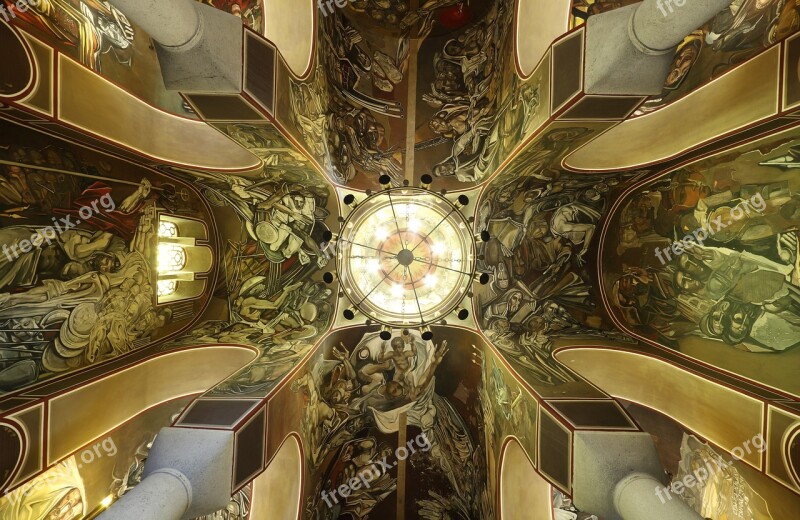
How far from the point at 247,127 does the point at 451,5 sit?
464 cm

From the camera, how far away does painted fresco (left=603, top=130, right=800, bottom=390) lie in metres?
5.38

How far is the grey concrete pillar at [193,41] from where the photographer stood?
433cm

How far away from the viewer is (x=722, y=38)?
18.7 feet

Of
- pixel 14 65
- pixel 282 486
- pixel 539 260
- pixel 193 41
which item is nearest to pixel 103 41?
pixel 14 65

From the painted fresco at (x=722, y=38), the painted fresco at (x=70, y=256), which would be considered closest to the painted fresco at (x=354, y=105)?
the painted fresco at (x=70, y=256)

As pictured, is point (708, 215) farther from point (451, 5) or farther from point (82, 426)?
point (82, 426)

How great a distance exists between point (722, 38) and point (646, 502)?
579cm

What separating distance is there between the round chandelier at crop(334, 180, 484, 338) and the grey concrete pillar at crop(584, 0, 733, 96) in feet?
14.3

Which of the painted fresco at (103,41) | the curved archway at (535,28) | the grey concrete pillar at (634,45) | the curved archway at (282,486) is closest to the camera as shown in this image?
the grey concrete pillar at (634,45)

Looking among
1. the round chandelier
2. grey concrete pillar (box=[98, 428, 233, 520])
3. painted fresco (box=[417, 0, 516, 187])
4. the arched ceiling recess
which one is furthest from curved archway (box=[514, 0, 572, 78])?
grey concrete pillar (box=[98, 428, 233, 520])

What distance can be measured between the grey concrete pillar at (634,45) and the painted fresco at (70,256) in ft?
22.1

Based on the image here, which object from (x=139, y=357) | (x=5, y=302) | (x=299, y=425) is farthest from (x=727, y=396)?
(x=5, y=302)

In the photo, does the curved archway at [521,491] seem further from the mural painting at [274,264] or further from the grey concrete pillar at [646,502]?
the mural painting at [274,264]

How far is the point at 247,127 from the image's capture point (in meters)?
6.30
